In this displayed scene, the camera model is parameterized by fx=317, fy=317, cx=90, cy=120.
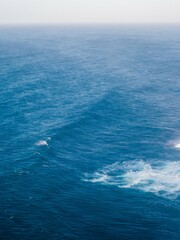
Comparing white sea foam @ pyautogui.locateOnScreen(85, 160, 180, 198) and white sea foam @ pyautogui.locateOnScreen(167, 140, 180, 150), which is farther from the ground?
white sea foam @ pyautogui.locateOnScreen(167, 140, 180, 150)

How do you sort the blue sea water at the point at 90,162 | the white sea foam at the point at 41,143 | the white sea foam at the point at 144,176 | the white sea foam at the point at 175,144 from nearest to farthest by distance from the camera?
the blue sea water at the point at 90,162
the white sea foam at the point at 144,176
the white sea foam at the point at 41,143
the white sea foam at the point at 175,144

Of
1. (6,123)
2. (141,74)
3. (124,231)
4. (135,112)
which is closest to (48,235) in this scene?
(124,231)

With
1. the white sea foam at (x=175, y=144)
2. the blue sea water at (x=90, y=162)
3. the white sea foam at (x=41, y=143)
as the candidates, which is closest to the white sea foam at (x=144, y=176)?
the blue sea water at (x=90, y=162)

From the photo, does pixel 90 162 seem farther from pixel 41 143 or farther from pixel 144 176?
pixel 41 143

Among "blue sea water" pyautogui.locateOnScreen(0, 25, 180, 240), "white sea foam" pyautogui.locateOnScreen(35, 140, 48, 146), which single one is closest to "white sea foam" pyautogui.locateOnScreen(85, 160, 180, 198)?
"blue sea water" pyautogui.locateOnScreen(0, 25, 180, 240)

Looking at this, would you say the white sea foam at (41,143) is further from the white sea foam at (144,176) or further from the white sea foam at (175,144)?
the white sea foam at (175,144)

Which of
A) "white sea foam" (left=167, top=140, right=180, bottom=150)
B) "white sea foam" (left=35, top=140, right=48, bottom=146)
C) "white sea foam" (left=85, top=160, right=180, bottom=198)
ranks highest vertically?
"white sea foam" (left=167, top=140, right=180, bottom=150)

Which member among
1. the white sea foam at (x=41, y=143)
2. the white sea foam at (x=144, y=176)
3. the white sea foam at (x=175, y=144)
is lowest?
the white sea foam at (x=144, y=176)

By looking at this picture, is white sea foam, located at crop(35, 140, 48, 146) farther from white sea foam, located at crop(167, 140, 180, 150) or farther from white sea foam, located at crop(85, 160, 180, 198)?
white sea foam, located at crop(167, 140, 180, 150)
